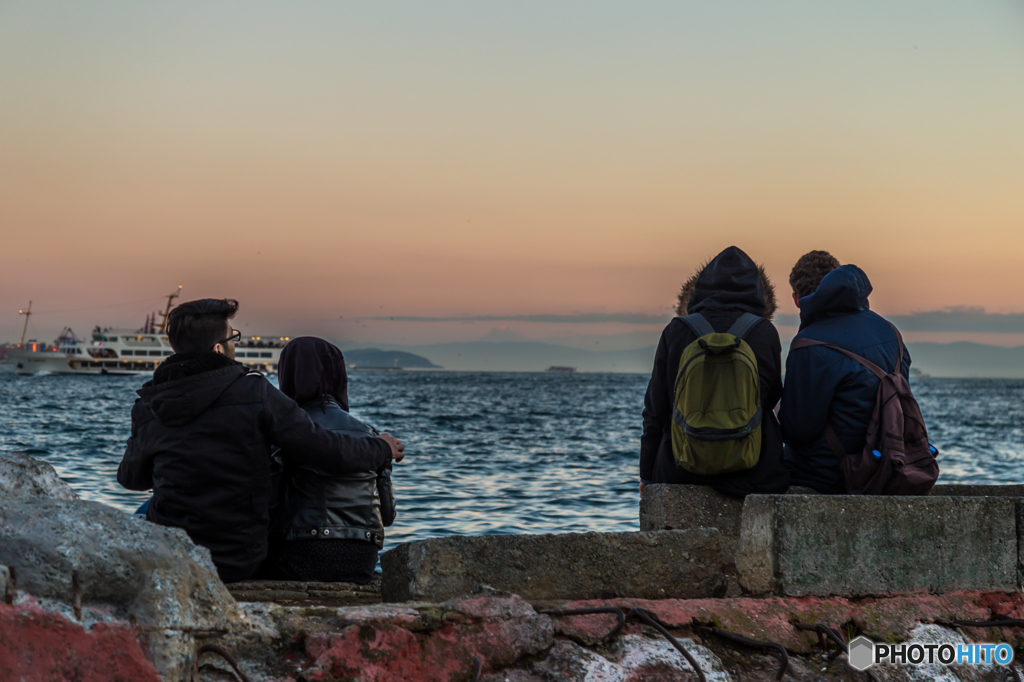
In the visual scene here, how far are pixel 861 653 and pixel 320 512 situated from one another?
204cm

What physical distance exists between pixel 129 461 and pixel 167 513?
28 centimetres

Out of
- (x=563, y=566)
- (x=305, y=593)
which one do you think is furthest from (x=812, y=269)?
(x=305, y=593)

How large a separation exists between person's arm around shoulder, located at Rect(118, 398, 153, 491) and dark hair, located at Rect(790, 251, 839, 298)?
9.81ft

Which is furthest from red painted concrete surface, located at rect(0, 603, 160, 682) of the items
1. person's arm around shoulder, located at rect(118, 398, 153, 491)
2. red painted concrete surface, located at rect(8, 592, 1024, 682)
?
person's arm around shoulder, located at rect(118, 398, 153, 491)

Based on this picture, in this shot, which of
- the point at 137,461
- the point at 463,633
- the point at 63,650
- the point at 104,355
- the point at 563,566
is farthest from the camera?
the point at 104,355

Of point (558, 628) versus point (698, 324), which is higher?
point (698, 324)

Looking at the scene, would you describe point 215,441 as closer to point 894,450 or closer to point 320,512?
point 320,512

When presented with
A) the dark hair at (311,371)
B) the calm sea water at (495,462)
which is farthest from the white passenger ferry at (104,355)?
the dark hair at (311,371)

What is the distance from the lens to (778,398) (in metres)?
3.80

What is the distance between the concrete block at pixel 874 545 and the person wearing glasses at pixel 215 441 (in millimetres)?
1572

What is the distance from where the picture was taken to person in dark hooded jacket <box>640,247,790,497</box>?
142 inches

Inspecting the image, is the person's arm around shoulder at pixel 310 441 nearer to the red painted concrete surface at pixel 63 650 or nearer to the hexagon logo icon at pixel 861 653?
the red painted concrete surface at pixel 63 650

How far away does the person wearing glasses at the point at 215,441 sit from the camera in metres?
3.10

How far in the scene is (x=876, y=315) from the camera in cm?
379
